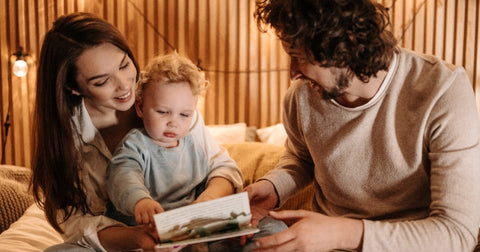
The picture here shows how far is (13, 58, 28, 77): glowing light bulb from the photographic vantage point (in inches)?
162

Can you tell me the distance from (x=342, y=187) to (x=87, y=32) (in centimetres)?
99

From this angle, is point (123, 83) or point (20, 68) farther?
point (20, 68)

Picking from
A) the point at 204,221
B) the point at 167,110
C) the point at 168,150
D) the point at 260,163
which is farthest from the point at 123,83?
the point at 260,163

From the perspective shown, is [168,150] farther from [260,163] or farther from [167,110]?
[260,163]

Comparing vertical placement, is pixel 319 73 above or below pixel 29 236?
above

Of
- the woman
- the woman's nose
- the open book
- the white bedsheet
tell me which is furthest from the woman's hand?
the white bedsheet

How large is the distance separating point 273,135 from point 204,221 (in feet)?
9.11

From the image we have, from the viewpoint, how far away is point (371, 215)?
1554mm

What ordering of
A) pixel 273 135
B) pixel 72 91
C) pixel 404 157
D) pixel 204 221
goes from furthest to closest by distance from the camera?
pixel 273 135 → pixel 72 91 → pixel 404 157 → pixel 204 221

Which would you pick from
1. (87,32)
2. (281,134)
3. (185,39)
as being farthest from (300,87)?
(185,39)

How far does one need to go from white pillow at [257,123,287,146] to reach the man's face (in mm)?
2213

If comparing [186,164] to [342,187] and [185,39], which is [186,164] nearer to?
[342,187]

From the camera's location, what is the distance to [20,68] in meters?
4.14

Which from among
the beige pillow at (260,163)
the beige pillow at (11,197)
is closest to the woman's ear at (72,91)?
the beige pillow at (11,197)
